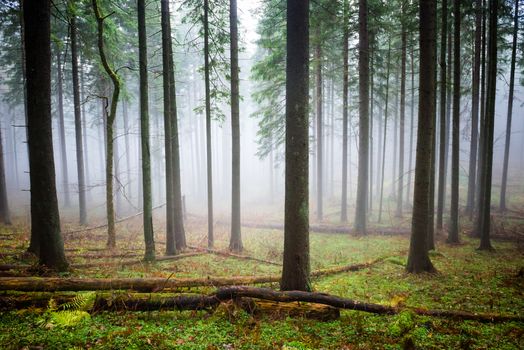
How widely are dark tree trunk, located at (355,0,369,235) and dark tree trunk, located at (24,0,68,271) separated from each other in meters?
14.1

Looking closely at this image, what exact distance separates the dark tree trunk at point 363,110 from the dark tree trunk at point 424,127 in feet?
23.0

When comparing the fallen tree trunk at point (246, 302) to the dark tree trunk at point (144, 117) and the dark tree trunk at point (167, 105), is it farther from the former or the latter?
the dark tree trunk at point (167, 105)

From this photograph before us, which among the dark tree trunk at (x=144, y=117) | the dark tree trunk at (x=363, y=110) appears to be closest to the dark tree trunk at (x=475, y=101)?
the dark tree trunk at (x=363, y=110)

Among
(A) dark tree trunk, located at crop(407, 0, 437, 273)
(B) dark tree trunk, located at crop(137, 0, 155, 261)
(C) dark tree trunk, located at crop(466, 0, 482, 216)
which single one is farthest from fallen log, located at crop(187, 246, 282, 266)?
(C) dark tree trunk, located at crop(466, 0, 482, 216)

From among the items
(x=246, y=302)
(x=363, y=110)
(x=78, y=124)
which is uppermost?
(x=363, y=110)

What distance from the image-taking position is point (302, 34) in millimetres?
5746

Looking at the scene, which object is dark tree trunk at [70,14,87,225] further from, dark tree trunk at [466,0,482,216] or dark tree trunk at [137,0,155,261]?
dark tree trunk at [466,0,482,216]

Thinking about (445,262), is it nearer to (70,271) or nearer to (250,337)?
(250,337)

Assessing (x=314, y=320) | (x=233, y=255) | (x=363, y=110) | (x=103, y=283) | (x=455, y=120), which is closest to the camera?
(x=314, y=320)

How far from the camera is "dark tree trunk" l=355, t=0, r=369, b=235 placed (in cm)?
1541

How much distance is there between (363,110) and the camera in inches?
631

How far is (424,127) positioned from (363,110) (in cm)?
765

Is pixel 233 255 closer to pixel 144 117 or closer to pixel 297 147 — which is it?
pixel 144 117

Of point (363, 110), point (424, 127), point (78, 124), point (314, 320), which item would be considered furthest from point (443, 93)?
point (78, 124)
